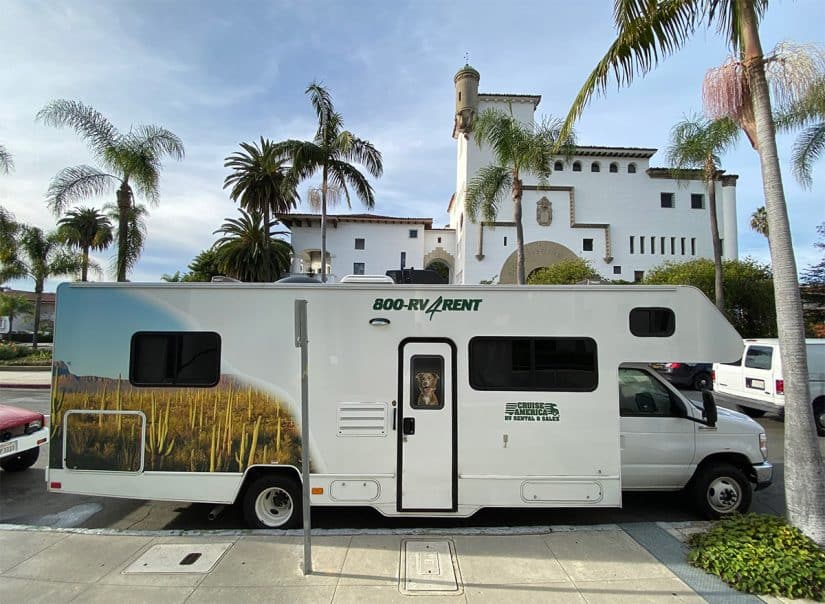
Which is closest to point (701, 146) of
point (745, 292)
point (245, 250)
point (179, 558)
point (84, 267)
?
point (745, 292)

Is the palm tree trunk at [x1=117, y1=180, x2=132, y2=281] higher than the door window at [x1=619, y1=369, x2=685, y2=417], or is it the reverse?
the palm tree trunk at [x1=117, y1=180, x2=132, y2=281]

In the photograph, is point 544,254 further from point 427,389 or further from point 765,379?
point 427,389

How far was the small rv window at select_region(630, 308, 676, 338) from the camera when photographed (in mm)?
4668

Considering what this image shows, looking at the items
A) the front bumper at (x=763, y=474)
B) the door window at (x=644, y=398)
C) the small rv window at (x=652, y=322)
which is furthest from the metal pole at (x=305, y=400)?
the front bumper at (x=763, y=474)

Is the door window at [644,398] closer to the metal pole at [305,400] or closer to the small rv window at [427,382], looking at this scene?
the small rv window at [427,382]

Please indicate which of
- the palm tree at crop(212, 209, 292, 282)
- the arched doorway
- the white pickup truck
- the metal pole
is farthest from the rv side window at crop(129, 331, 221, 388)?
the arched doorway

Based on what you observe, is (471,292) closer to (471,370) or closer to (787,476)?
(471,370)

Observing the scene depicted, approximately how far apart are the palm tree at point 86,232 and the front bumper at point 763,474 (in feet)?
118

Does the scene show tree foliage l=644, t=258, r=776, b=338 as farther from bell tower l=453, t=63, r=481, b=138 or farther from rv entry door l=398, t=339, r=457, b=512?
bell tower l=453, t=63, r=481, b=138

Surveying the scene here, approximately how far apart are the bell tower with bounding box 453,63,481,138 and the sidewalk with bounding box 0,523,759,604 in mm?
44416

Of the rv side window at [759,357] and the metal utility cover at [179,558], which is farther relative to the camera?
the rv side window at [759,357]

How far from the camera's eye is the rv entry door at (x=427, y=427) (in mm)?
4598

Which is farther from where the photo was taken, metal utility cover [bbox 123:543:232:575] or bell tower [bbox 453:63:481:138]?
bell tower [bbox 453:63:481:138]

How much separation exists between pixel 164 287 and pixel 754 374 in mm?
12197
